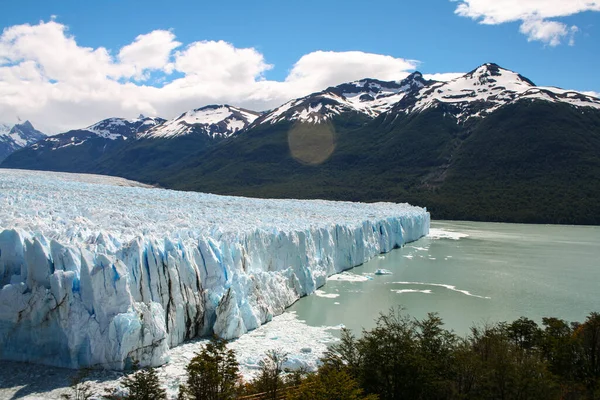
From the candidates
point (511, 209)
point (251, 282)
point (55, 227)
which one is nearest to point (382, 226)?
point (251, 282)

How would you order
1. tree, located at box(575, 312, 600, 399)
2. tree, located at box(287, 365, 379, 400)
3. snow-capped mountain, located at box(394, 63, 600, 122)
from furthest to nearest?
snow-capped mountain, located at box(394, 63, 600, 122) → tree, located at box(575, 312, 600, 399) → tree, located at box(287, 365, 379, 400)

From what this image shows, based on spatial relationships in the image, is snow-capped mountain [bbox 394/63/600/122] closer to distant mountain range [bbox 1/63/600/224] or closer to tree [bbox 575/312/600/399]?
distant mountain range [bbox 1/63/600/224]

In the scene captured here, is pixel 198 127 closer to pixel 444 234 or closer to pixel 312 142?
pixel 312 142

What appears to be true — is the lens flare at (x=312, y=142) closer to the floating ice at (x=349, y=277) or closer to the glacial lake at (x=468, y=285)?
the glacial lake at (x=468, y=285)

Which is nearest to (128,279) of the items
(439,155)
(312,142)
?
(439,155)

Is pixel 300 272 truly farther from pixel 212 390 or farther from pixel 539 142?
pixel 539 142

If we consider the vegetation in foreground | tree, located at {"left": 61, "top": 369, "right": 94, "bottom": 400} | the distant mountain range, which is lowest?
tree, located at {"left": 61, "top": 369, "right": 94, "bottom": 400}

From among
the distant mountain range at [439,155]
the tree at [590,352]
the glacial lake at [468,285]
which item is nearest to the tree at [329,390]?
the tree at [590,352]

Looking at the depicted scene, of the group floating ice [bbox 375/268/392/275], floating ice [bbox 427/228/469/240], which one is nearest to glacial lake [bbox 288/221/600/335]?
floating ice [bbox 375/268/392/275]
